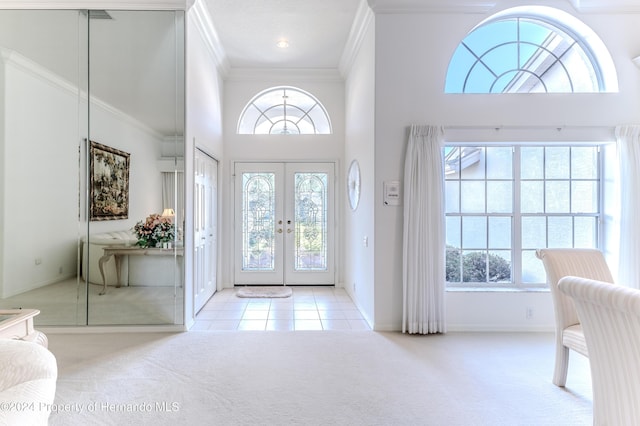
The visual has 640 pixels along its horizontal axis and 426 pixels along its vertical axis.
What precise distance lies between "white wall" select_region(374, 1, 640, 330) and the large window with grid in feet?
0.82

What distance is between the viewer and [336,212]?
5.16 m

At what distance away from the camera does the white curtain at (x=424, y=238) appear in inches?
125

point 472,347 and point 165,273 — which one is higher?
point 165,273

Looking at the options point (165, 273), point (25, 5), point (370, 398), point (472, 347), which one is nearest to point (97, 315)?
point (165, 273)

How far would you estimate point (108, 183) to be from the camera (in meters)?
3.28

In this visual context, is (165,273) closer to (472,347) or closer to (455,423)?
(455,423)

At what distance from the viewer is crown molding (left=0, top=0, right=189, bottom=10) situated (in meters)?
3.19

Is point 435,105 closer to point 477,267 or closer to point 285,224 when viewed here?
point 477,267

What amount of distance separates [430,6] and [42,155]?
4219 mm

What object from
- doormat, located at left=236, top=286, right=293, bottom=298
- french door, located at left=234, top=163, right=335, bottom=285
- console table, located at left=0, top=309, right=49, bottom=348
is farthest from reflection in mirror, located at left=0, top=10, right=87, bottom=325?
french door, located at left=234, top=163, right=335, bottom=285

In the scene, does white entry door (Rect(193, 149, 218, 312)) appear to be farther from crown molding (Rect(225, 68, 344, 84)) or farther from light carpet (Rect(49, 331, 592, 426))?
crown molding (Rect(225, 68, 344, 84))

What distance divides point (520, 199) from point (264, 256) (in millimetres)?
3648

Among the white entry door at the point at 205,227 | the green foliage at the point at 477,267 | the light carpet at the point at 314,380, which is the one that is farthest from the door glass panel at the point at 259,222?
the green foliage at the point at 477,267

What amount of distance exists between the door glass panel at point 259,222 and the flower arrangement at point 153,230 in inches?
76.5
